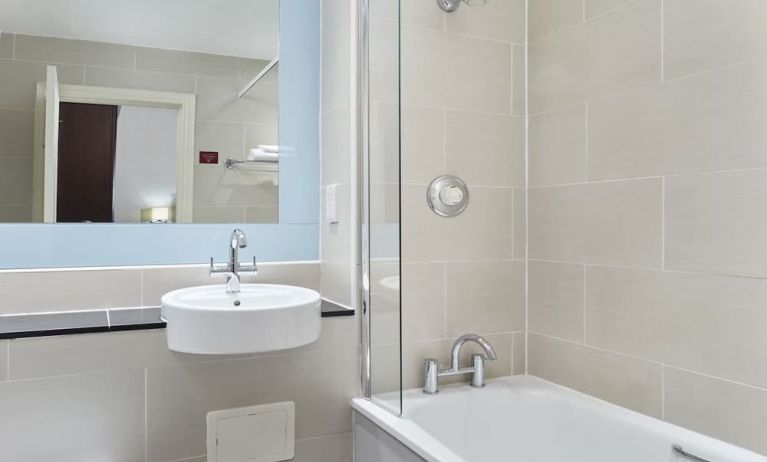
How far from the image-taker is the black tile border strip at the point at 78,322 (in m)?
1.30

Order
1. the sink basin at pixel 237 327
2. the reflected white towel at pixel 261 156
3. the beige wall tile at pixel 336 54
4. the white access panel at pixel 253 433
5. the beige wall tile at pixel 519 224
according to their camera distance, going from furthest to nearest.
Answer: the beige wall tile at pixel 519 224 < the reflected white towel at pixel 261 156 < the beige wall tile at pixel 336 54 < the white access panel at pixel 253 433 < the sink basin at pixel 237 327

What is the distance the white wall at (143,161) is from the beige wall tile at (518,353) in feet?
4.07

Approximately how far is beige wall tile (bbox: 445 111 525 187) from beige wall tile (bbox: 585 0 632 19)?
410mm

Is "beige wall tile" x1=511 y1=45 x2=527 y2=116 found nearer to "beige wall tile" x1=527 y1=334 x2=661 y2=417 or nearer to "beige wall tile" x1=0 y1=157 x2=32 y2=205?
"beige wall tile" x1=527 y1=334 x2=661 y2=417

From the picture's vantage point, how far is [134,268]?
1.59 metres

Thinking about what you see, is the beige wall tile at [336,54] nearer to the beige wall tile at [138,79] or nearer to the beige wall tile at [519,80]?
the beige wall tile at [138,79]

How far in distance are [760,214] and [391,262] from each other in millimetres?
851

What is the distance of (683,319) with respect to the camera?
1429 millimetres

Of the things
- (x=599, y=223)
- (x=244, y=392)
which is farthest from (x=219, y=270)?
(x=599, y=223)

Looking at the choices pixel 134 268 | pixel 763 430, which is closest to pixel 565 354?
pixel 763 430

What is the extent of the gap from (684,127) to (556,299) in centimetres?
68

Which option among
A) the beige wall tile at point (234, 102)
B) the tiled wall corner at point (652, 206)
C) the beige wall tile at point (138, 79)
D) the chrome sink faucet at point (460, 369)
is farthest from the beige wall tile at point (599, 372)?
the beige wall tile at point (138, 79)

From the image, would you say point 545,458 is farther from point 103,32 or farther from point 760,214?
point 103,32

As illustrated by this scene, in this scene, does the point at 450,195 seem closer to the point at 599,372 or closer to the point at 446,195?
the point at 446,195
